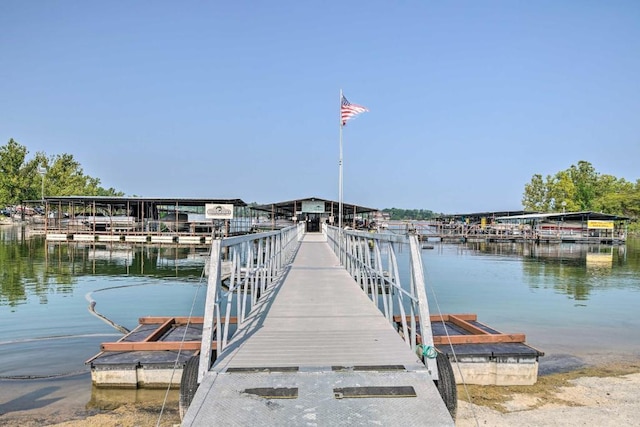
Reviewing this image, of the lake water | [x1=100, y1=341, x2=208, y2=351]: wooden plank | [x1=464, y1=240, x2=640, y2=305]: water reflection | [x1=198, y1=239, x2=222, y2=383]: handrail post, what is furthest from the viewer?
[x1=464, y1=240, x2=640, y2=305]: water reflection

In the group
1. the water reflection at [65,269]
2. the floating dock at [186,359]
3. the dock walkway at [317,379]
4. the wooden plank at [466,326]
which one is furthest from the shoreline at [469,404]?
the water reflection at [65,269]

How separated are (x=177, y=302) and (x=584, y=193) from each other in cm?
8348

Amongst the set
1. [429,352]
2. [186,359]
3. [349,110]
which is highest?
[349,110]

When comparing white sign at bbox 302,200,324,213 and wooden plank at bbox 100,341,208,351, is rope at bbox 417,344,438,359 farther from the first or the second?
white sign at bbox 302,200,324,213

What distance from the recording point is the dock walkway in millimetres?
3254

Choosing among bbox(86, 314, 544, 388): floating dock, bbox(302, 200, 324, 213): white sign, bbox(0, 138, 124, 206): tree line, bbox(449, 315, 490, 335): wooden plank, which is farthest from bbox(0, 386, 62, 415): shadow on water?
bbox(0, 138, 124, 206): tree line

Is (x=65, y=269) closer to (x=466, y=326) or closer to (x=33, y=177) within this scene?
(x=466, y=326)

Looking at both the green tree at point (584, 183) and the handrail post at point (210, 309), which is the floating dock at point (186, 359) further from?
the green tree at point (584, 183)

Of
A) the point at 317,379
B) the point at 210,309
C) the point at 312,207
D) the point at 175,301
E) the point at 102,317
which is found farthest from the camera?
the point at 312,207

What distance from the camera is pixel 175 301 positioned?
14281 millimetres

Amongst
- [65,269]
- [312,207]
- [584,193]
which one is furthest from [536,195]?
[65,269]

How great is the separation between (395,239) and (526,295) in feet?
44.1

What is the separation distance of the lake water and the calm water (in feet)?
0.10

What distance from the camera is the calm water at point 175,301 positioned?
9.32 meters
